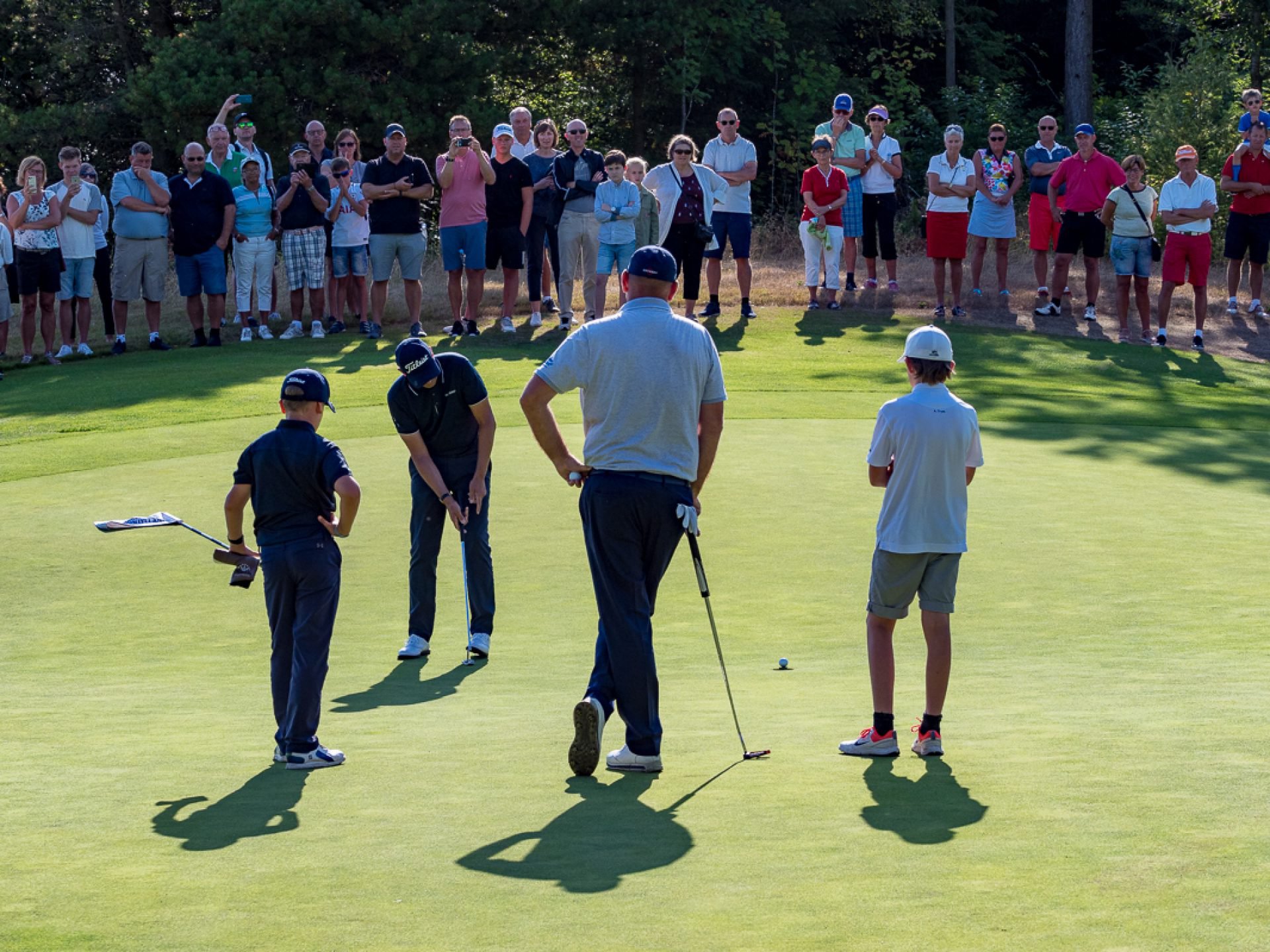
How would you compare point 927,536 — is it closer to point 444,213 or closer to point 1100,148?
point 444,213

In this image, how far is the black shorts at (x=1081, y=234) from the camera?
2064cm

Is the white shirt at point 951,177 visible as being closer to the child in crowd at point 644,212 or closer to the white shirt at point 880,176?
the white shirt at point 880,176

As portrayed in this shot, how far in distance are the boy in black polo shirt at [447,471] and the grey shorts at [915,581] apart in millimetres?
2778

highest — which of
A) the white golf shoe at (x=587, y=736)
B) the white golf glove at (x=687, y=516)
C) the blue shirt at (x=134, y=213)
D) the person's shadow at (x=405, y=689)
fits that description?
the blue shirt at (x=134, y=213)

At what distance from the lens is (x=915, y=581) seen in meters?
6.62

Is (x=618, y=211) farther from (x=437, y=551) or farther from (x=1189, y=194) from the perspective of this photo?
(x=437, y=551)

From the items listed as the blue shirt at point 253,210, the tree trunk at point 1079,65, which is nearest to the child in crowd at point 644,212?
the blue shirt at point 253,210

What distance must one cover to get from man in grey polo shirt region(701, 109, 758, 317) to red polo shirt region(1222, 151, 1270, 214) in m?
5.93

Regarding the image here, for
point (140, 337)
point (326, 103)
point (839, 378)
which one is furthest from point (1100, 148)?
point (140, 337)

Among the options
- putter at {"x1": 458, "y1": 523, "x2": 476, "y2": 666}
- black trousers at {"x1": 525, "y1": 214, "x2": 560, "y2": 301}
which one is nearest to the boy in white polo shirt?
putter at {"x1": 458, "y1": 523, "x2": 476, "y2": 666}

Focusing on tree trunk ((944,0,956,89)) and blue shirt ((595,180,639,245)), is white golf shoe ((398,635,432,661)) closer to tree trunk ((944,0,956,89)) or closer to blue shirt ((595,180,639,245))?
blue shirt ((595,180,639,245))

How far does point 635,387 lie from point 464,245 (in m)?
13.6

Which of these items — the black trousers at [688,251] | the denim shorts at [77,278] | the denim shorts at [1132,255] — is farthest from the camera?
the denim shorts at [1132,255]

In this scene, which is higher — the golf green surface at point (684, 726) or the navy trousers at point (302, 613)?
the navy trousers at point (302, 613)
